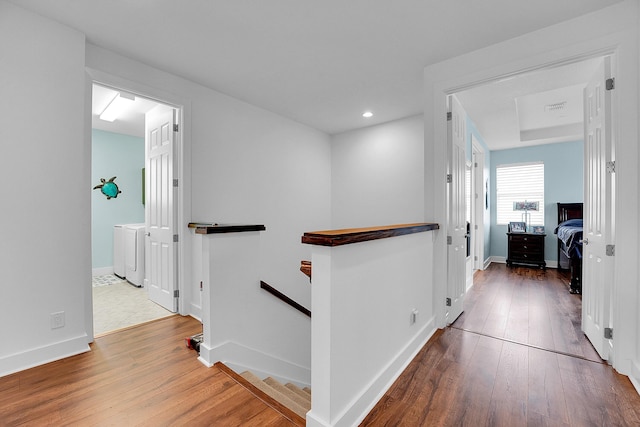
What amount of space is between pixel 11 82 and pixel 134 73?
0.90 metres

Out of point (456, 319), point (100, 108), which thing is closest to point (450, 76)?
point (456, 319)

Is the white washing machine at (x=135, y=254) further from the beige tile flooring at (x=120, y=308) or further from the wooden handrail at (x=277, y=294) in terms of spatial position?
the wooden handrail at (x=277, y=294)

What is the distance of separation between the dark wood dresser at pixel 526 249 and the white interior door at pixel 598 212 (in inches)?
137

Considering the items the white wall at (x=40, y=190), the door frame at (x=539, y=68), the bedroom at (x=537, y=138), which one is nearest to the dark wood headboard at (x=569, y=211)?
the bedroom at (x=537, y=138)

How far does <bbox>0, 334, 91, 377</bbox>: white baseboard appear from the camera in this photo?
1900 mm

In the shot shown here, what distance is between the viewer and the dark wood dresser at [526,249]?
18.1ft

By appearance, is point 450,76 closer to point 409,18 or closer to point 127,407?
point 409,18

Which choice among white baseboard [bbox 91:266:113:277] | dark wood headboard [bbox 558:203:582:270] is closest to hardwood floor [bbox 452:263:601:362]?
dark wood headboard [bbox 558:203:582:270]

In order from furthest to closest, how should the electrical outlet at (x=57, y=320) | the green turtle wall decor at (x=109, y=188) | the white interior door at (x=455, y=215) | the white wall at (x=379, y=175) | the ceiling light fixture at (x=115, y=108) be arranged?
the green turtle wall decor at (x=109, y=188) < the white wall at (x=379, y=175) < the ceiling light fixture at (x=115, y=108) < the white interior door at (x=455, y=215) < the electrical outlet at (x=57, y=320)

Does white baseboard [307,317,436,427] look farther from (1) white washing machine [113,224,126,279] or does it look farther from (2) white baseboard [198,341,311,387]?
(1) white washing machine [113,224,126,279]

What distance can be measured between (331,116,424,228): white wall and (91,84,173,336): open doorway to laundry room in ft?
9.91

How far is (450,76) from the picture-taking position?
2.62 m

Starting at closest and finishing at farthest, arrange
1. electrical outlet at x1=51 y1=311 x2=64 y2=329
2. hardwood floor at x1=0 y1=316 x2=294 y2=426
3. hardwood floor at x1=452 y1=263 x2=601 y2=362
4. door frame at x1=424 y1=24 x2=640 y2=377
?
hardwood floor at x1=0 y1=316 x2=294 y2=426, door frame at x1=424 y1=24 x2=640 y2=377, electrical outlet at x1=51 y1=311 x2=64 y2=329, hardwood floor at x1=452 y1=263 x2=601 y2=362

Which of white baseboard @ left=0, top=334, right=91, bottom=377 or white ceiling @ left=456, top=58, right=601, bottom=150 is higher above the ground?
white ceiling @ left=456, top=58, right=601, bottom=150
